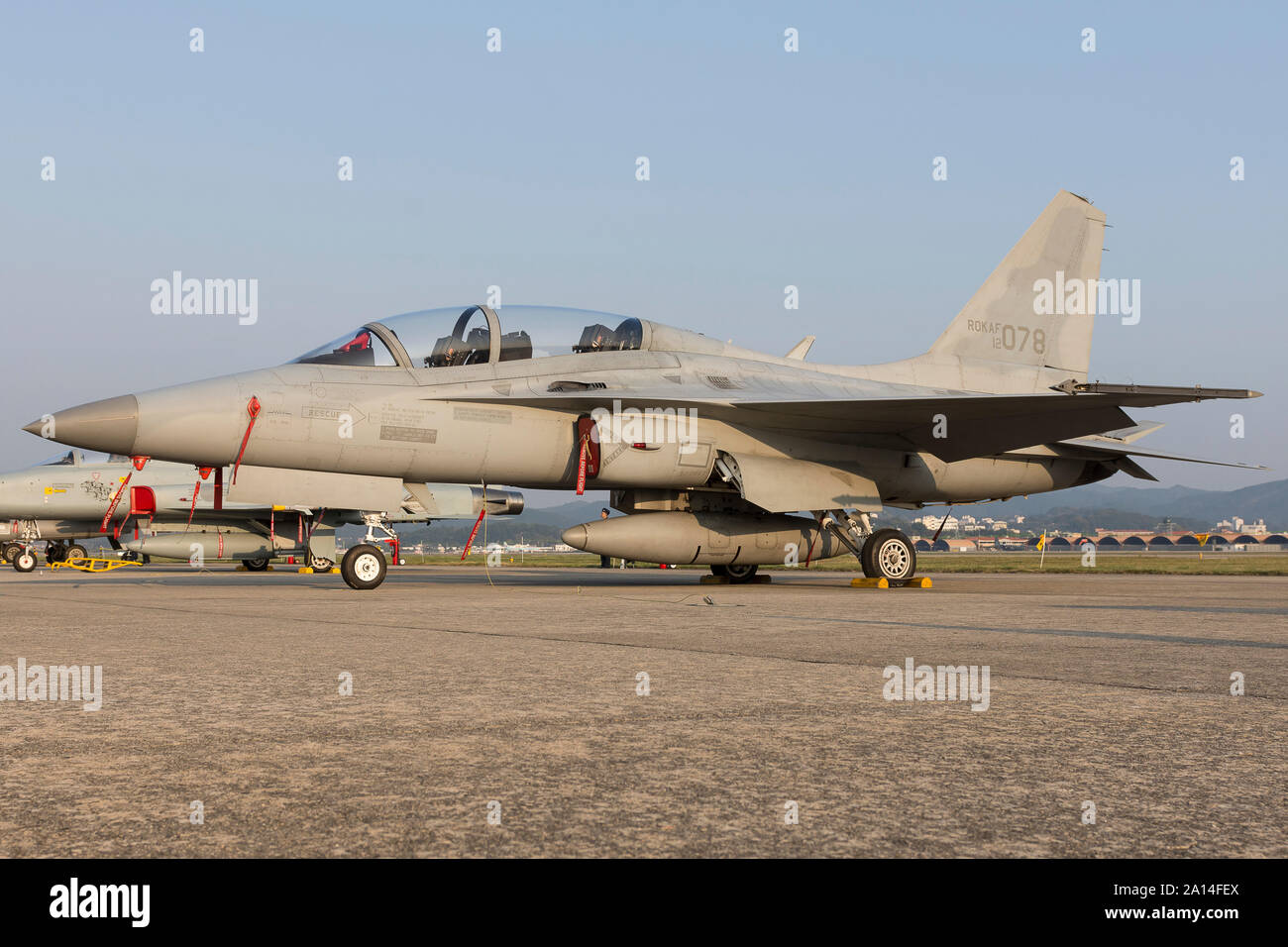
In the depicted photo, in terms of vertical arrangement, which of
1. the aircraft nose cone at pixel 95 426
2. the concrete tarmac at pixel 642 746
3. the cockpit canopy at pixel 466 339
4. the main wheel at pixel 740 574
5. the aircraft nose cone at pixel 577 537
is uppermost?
the cockpit canopy at pixel 466 339

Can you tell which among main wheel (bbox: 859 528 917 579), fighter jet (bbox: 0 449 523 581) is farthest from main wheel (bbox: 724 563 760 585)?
fighter jet (bbox: 0 449 523 581)

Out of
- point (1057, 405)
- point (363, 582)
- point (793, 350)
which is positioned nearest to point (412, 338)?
point (363, 582)

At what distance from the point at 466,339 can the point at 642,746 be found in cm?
965

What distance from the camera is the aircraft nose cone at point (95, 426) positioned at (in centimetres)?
1046

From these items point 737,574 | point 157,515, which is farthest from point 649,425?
point 157,515

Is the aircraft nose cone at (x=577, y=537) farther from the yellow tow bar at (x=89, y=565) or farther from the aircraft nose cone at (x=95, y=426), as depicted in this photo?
the yellow tow bar at (x=89, y=565)

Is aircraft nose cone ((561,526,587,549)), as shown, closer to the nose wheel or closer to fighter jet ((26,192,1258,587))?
fighter jet ((26,192,1258,587))

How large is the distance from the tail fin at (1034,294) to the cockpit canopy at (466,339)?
252 inches

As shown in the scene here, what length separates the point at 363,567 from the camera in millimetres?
13375

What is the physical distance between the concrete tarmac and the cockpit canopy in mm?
5201

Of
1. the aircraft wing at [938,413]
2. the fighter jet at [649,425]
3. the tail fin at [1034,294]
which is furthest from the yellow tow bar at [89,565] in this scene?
the tail fin at [1034,294]

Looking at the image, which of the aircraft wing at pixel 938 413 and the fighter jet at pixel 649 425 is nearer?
the fighter jet at pixel 649 425

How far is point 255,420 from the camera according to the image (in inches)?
442

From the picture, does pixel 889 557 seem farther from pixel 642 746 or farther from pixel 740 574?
pixel 642 746
